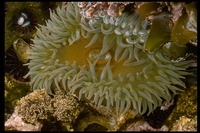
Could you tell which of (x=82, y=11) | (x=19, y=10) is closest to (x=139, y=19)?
(x=82, y=11)

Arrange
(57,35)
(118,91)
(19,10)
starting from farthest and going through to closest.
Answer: (19,10) < (57,35) < (118,91)

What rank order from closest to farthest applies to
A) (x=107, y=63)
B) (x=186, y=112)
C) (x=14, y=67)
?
(x=107, y=63) → (x=186, y=112) → (x=14, y=67)

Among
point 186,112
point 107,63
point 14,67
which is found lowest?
point 186,112

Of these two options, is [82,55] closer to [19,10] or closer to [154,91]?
[154,91]

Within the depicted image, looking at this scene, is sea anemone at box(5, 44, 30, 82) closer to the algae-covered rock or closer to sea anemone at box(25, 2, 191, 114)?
sea anemone at box(25, 2, 191, 114)

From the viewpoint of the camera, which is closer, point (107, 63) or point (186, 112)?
point (107, 63)

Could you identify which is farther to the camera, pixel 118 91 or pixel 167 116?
pixel 167 116

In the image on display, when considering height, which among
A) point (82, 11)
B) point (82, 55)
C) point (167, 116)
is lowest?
point (167, 116)

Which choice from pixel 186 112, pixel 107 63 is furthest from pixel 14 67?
pixel 186 112

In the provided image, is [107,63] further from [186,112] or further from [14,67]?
[14,67]
